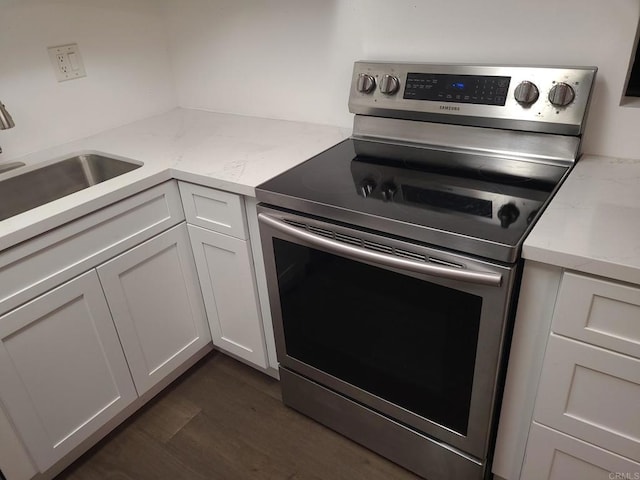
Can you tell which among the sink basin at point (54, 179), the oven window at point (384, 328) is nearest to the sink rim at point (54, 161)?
the sink basin at point (54, 179)

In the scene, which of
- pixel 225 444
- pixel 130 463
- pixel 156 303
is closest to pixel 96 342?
pixel 156 303

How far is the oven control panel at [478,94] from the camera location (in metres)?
1.22

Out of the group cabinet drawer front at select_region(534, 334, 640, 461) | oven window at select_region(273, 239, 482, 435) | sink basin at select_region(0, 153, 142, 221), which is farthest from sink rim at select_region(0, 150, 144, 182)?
cabinet drawer front at select_region(534, 334, 640, 461)

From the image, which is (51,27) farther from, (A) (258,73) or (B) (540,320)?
(B) (540,320)

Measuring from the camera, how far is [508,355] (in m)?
1.15

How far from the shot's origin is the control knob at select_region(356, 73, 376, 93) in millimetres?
1513

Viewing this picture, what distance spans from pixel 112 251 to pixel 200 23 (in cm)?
106

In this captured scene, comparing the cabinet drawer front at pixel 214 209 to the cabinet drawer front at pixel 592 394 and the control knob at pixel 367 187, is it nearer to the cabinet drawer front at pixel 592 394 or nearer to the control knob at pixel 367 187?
the control knob at pixel 367 187

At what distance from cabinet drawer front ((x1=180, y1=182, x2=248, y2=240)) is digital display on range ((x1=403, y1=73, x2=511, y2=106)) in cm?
63

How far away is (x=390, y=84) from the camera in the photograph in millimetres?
1476

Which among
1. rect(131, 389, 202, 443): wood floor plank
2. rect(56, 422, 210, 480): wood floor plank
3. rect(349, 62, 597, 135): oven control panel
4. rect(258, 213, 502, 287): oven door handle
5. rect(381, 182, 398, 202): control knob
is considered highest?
rect(349, 62, 597, 135): oven control panel

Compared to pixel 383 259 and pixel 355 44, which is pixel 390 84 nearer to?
pixel 355 44

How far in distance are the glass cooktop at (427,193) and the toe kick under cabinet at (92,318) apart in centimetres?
48

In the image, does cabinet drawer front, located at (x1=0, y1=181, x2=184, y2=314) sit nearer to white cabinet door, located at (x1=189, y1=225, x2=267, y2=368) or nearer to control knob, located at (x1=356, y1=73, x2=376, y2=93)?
white cabinet door, located at (x1=189, y1=225, x2=267, y2=368)
